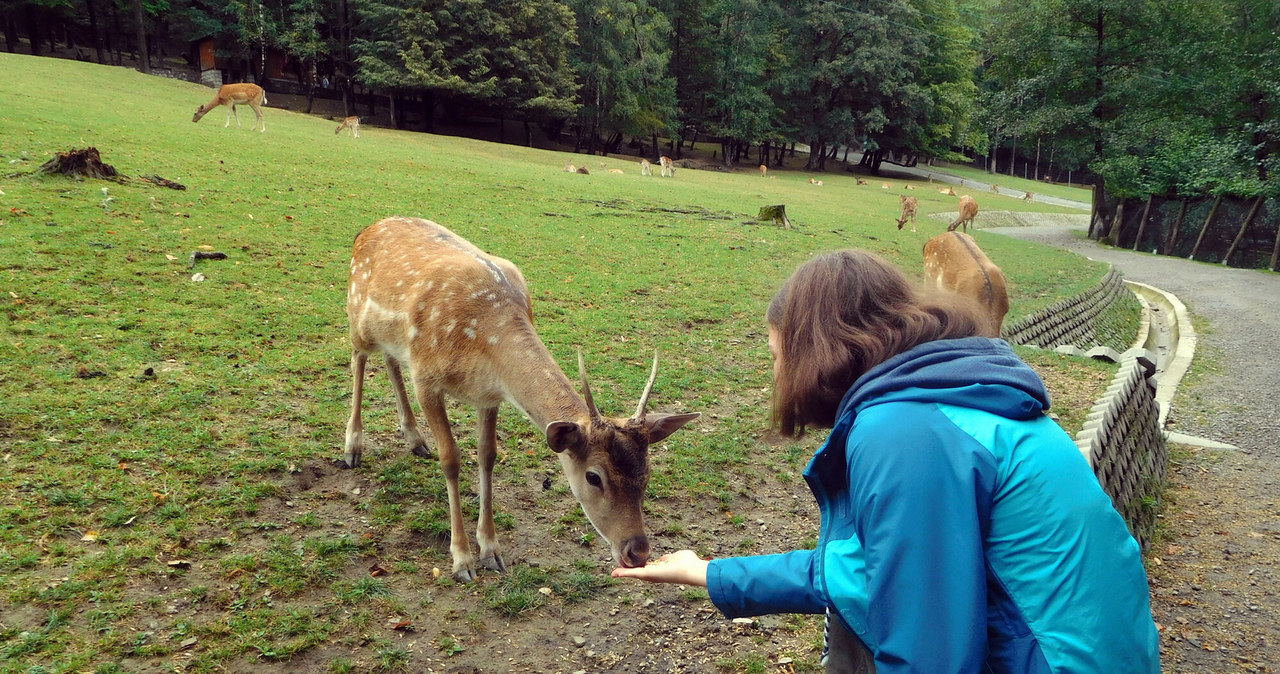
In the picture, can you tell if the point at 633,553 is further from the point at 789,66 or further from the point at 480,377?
the point at 789,66

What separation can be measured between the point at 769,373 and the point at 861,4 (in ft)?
161

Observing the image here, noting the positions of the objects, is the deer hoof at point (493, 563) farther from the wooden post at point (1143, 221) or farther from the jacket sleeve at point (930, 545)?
the wooden post at point (1143, 221)

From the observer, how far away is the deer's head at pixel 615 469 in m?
3.53

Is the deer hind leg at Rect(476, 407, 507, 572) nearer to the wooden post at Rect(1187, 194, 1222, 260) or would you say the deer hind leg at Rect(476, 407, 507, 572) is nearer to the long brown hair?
the long brown hair

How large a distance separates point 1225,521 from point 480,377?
639 centimetres

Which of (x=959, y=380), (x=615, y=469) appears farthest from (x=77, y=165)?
(x=959, y=380)

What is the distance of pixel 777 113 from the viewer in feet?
162

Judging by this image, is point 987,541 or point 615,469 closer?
point 987,541

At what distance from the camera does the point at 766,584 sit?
2201 mm

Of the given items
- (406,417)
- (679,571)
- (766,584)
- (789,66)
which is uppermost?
(789,66)

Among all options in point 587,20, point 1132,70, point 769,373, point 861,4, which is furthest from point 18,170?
point 861,4

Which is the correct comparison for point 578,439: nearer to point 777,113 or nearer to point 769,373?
point 769,373

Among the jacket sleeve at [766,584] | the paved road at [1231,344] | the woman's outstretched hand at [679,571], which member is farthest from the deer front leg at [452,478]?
the paved road at [1231,344]

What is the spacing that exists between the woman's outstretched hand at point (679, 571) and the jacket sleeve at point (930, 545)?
0.81m
